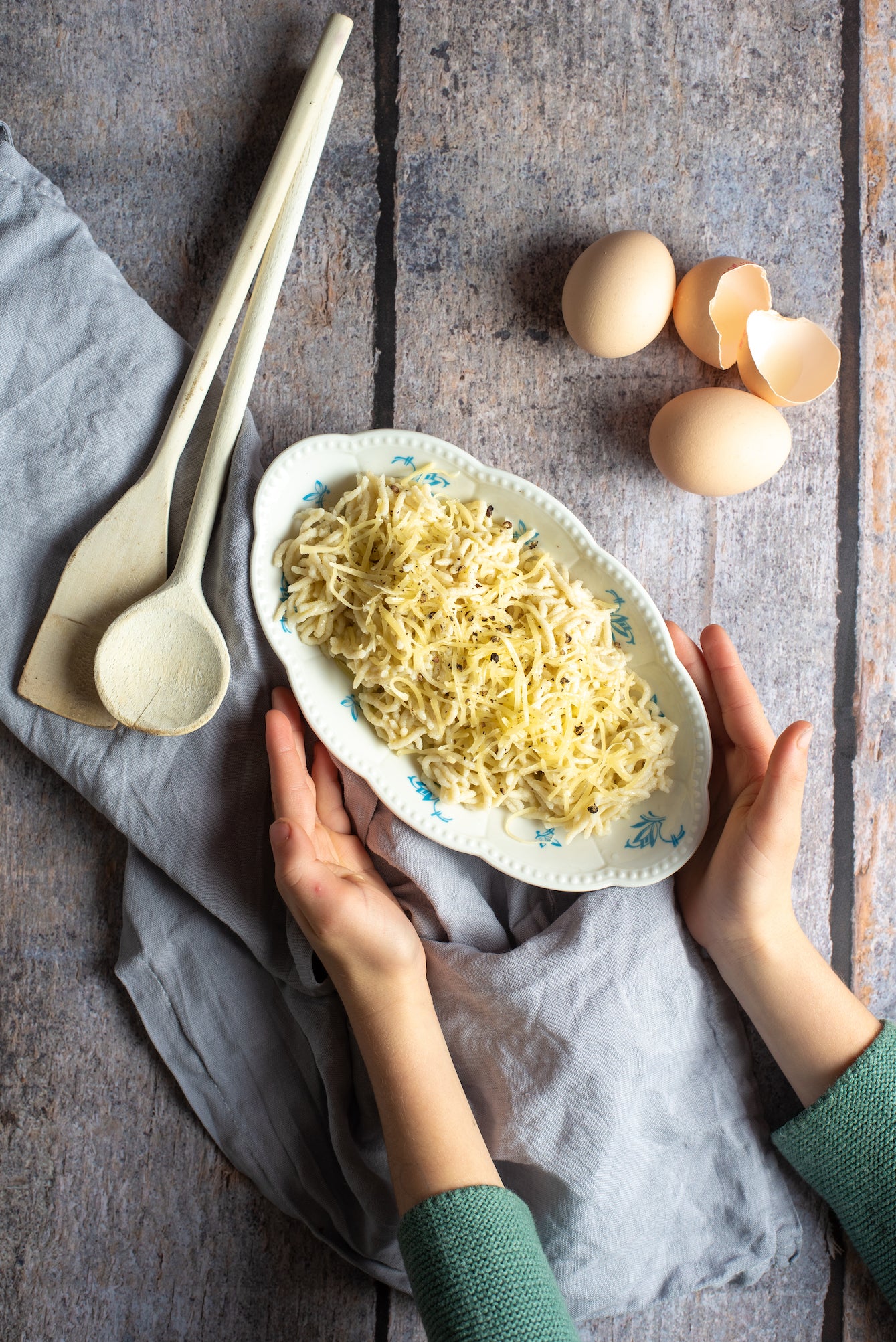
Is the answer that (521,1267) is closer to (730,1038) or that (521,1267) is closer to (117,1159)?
(730,1038)

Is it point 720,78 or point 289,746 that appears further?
point 720,78

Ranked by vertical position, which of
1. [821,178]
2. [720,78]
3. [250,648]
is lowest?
[250,648]

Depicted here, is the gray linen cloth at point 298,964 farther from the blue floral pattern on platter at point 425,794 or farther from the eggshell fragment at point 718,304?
the eggshell fragment at point 718,304

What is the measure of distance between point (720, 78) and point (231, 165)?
0.87 m

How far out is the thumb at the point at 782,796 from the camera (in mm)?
1222

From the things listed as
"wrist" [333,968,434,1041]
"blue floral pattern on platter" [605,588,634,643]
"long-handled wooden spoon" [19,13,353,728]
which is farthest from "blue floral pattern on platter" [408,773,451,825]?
"long-handled wooden spoon" [19,13,353,728]

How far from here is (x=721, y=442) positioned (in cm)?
132

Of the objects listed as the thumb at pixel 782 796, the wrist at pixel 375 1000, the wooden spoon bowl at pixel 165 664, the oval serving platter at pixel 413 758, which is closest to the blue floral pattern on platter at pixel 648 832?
the oval serving platter at pixel 413 758

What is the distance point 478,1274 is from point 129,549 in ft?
3.80

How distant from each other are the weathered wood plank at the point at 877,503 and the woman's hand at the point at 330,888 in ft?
2.77

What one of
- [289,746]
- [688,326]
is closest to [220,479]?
[289,746]

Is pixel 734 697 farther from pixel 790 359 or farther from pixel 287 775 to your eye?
pixel 287 775

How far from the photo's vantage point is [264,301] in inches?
53.3

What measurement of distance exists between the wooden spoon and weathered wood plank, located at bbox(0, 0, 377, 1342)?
128 mm
